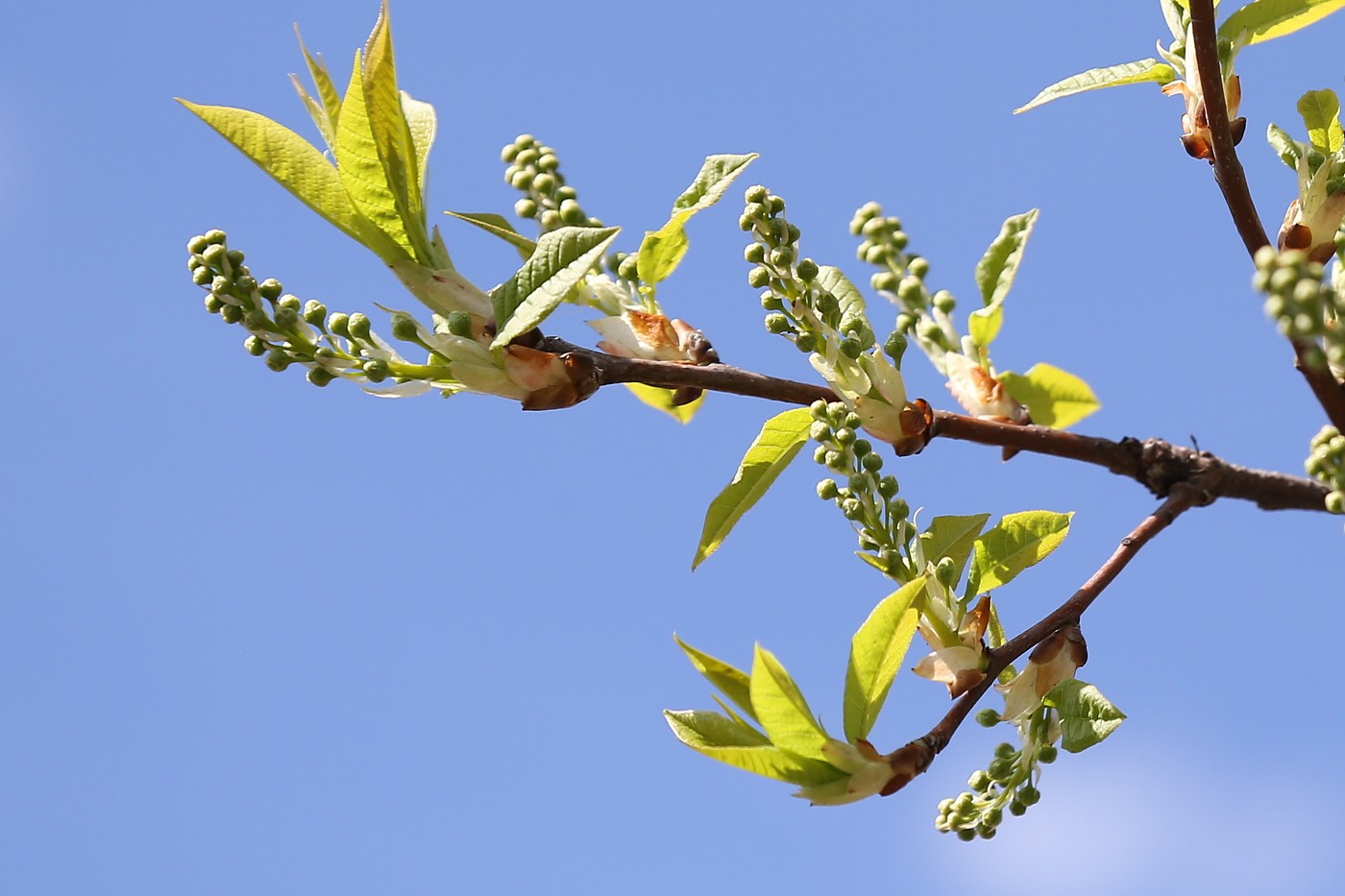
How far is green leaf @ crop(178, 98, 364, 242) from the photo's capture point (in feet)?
5.82

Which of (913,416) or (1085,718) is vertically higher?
(913,416)

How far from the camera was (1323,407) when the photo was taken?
5.43ft

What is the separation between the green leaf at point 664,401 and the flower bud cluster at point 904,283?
1.17 feet

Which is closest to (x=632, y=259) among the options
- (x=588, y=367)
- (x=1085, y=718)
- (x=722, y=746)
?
(x=588, y=367)

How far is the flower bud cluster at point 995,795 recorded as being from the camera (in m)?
1.79

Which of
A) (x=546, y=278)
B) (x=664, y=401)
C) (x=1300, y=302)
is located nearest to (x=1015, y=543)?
(x=664, y=401)

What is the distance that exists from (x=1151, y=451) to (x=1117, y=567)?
167 millimetres

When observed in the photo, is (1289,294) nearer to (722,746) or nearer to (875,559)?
(875,559)

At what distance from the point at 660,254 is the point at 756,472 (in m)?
0.36

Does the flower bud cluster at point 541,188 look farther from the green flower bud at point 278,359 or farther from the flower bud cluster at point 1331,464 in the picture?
the flower bud cluster at point 1331,464

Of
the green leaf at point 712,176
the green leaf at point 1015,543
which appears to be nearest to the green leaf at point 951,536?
the green leaf at point 1015,543

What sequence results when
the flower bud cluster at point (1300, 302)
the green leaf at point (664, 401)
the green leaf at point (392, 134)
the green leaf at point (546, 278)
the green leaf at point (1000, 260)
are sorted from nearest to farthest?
the flower bud cluster at point (1300, 302), the green leaf at point (546, 278), the green leaf at point (392, 134), the green leaf at point (1000, 260), the green leaf at point (664, 401)

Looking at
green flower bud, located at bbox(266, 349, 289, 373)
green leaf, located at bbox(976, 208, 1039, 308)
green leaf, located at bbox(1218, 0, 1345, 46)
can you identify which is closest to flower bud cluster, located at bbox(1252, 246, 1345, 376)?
green leaf, located at bbox(976, 208, 1039, 308)

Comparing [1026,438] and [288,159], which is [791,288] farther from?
[288,159]
